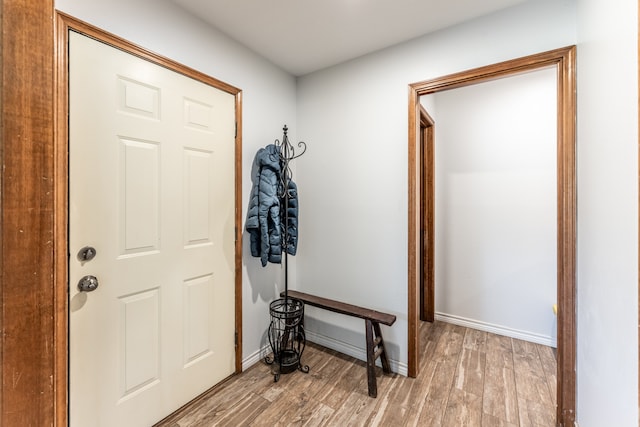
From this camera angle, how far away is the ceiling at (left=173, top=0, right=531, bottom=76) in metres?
1.58

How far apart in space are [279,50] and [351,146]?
910 mm

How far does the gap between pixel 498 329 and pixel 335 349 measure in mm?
1609

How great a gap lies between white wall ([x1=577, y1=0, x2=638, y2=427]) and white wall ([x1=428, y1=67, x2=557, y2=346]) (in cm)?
119

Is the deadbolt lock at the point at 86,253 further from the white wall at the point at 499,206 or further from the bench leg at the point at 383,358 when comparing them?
the white wall at the point at 499,206

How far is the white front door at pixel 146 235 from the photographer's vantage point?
125cm

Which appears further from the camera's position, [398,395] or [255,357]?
[255,357]

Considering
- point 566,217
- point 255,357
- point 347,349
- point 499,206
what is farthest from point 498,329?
point 255,357

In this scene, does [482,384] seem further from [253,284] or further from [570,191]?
[253,284]

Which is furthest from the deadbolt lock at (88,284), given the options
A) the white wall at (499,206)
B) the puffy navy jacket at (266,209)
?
the white wall at (499,206)

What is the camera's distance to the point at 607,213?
1005 mm

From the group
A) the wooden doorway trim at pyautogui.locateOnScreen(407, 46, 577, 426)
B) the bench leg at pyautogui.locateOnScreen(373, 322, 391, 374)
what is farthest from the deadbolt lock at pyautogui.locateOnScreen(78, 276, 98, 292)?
the wooden doorway trim at pyautogui.locateOnScreen(407, 46, 577, 426)

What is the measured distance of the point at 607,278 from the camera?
1.00 meters

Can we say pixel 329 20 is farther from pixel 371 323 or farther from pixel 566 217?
pixel 371 323

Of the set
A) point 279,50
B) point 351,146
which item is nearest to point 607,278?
point 351,146
